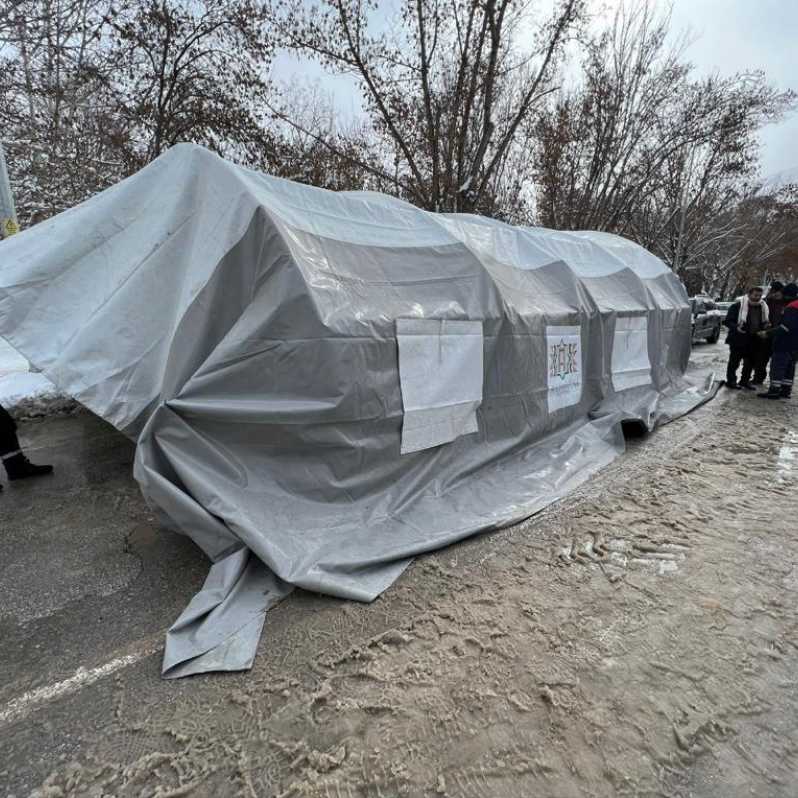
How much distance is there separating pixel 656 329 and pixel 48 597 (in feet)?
27.0

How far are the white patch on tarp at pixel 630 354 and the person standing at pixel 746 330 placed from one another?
285 centimetres

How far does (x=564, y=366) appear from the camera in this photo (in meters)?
5.23

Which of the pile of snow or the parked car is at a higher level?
the parked car

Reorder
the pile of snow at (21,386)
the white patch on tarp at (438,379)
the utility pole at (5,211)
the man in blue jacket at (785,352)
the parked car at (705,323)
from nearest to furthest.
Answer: the white patch on tarp at (438,379) < the pile of snow at (21,386) < the utility pole at (5,211) < the man in blue jacket at (785,352) < the parked car at (705,323)

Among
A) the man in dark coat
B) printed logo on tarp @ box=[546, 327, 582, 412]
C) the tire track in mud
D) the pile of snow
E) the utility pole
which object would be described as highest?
the utility pole

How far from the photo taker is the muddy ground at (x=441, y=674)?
1.64 meters

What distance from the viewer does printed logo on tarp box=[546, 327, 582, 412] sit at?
497cm

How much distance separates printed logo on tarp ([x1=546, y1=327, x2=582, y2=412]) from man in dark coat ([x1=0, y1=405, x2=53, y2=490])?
17.2ft

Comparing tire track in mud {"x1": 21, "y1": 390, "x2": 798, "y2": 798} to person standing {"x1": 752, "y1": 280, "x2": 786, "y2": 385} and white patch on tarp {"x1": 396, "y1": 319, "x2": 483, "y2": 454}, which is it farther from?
person standing {"x1": 752, "y1": 280, "x2": 786, "y2": 385}

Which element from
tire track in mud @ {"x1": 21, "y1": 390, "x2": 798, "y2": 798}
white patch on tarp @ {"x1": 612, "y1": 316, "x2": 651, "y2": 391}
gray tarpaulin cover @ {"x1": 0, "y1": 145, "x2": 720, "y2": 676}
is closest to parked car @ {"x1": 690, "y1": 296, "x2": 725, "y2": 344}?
white patch on tarp @ {"x1": 612, "y1": 316, "x2": 651, "y2": 391}

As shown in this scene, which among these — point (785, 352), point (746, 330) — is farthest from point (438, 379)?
point (746, 330)

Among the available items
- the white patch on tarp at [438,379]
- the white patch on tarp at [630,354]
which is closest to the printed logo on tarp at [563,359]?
the white patch on tarp at [630,354]

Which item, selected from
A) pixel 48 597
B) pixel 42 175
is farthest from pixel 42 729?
pixel 42 175

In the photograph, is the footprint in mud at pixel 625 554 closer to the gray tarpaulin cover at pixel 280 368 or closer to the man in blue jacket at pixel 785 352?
the gray tarpaulin cover at pixel 280 368
